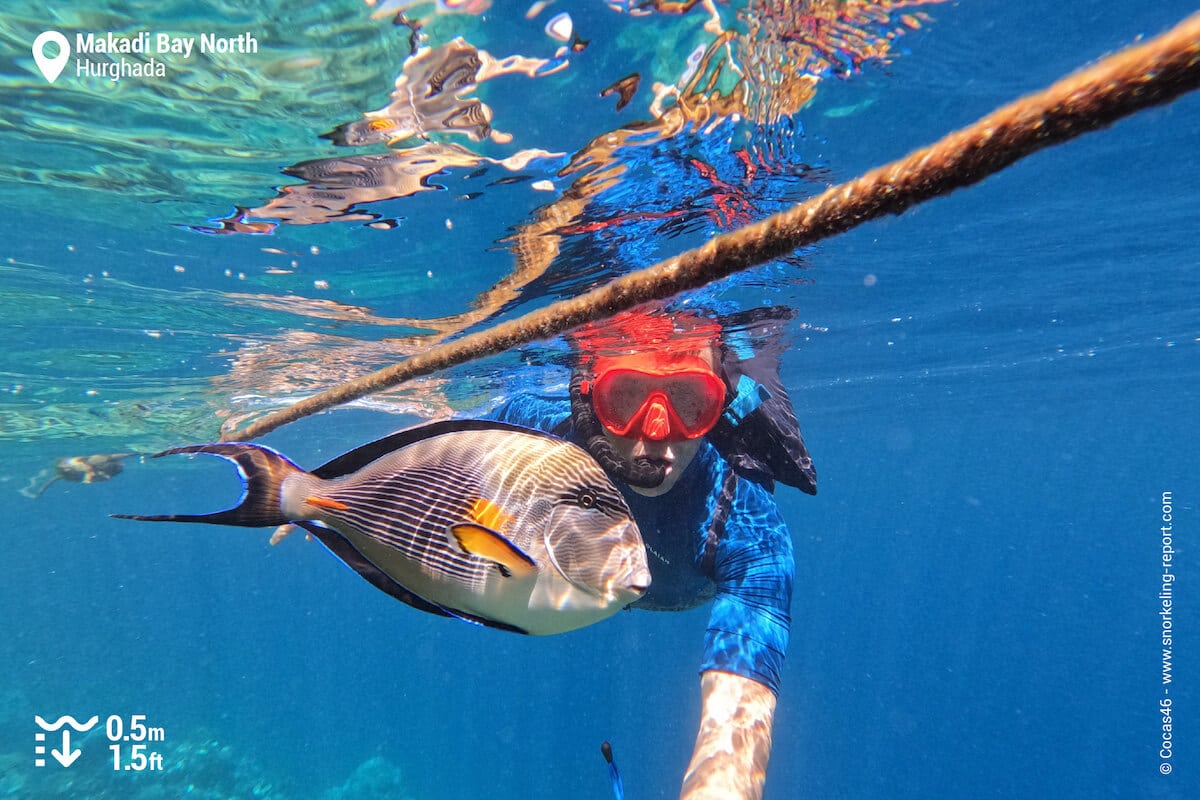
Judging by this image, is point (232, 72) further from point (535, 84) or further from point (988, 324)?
point (988, 324)

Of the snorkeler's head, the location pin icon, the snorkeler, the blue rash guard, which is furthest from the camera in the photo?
the location pin icon

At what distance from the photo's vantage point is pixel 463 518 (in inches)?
52.1

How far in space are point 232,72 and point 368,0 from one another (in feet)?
4.74

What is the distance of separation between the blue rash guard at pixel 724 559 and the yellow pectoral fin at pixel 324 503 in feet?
9.02

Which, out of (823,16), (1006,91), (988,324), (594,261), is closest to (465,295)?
(594,261)

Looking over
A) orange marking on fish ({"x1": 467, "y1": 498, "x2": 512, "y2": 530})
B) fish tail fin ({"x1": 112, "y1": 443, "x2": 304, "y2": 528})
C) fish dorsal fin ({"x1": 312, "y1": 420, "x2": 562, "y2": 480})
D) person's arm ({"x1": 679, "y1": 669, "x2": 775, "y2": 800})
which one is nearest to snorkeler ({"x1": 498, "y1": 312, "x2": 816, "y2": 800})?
person's arm ({"x1": 679, "y1": 669, "x2": 775, "y2": 800})

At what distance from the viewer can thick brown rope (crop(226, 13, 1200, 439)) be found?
1.06 m

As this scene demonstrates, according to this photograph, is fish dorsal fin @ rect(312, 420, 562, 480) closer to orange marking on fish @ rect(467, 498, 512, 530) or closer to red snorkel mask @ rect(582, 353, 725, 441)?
orange marking on fish @ rect(467, 498, 512, 530)

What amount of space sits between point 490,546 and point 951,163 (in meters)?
1.32

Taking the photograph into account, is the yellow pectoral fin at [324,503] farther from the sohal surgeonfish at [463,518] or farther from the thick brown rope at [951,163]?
the thick brown rope at [951,163]

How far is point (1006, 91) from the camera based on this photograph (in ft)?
17.2

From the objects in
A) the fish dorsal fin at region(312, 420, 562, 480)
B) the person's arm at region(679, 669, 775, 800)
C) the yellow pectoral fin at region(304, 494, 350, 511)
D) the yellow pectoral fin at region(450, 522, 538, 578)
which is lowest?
the person's arm at region(679, 669, 775, 800)

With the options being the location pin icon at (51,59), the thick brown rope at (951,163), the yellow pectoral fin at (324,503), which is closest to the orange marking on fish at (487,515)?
the yellow pectoral fin at (324,503)

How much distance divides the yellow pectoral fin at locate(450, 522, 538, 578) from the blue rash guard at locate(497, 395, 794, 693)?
8.95ft
